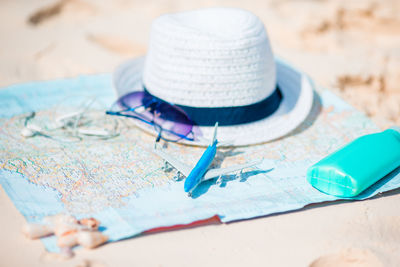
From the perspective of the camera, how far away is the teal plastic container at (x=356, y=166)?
78.0 inches

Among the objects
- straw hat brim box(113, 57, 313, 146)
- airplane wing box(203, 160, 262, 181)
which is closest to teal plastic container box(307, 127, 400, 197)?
airplane wing box(203, 160, 262, 181)

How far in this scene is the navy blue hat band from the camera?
2287mm

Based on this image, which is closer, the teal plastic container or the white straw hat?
the teal plastic container

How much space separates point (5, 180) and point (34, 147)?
303mm

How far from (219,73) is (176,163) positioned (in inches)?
20.2

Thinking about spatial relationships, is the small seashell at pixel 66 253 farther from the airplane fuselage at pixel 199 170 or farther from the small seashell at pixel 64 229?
the airplane fuselage at pixel 199 170

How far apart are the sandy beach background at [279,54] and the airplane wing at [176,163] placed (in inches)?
11.8

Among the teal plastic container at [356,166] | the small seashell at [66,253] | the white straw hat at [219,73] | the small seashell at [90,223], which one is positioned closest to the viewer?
the small seashell at [66,253]

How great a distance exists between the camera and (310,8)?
430 centimetres

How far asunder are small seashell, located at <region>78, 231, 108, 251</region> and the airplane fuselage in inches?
16.7

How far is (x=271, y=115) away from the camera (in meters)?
2.51

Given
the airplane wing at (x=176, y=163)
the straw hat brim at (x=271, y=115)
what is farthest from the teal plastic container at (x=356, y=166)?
the airplane wing at (x=176, y=163)

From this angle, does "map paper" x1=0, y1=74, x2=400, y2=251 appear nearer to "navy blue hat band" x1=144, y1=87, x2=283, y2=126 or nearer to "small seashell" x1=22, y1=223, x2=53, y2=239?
"small seashell" x1=22, y1=223, x2=53, y2=239

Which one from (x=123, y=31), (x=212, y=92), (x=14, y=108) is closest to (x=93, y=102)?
(x=14, y=108)
